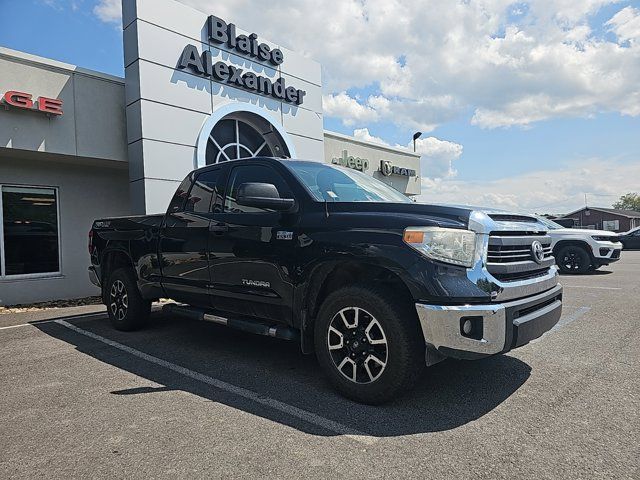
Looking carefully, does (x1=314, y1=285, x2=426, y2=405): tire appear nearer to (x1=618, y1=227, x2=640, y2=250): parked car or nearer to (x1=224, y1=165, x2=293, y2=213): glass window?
(x1=224, y1=165, x2=293, y2=213): glass window

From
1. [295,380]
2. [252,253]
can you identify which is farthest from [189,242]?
[295,380]

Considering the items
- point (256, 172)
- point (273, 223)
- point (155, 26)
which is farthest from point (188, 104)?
point (273, 223)

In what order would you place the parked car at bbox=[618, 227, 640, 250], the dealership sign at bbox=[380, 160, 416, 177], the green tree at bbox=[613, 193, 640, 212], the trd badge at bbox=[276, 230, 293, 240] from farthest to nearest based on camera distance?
the green tree at bbox=[613, 193, 640, 212] < the parked car at bbox=[618, 227, 640, 250] < the dealership sign at bbox=[380, 160, 416, 177] < the trd badge at bbox=[276, 230, 293, 240]

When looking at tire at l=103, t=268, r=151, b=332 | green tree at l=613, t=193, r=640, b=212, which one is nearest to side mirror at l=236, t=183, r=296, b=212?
tire at l=103, t=268, r=151, b=332

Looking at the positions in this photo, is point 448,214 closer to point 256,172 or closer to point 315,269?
point 315,269

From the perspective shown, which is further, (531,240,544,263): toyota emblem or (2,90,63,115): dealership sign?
(2,90,63,115): dealership sign

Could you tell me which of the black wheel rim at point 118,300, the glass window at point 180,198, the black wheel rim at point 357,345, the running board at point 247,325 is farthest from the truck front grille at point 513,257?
the black wheel rim at point 118,300

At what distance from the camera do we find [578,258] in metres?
12.7

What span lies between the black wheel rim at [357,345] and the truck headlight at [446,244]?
635 mm

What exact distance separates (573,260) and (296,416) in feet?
39.7

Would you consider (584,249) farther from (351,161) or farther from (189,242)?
(189,242)

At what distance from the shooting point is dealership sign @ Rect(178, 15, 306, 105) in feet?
34.2

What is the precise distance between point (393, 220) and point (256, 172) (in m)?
1.77

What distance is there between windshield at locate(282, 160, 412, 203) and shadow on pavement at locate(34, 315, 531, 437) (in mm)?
1648
